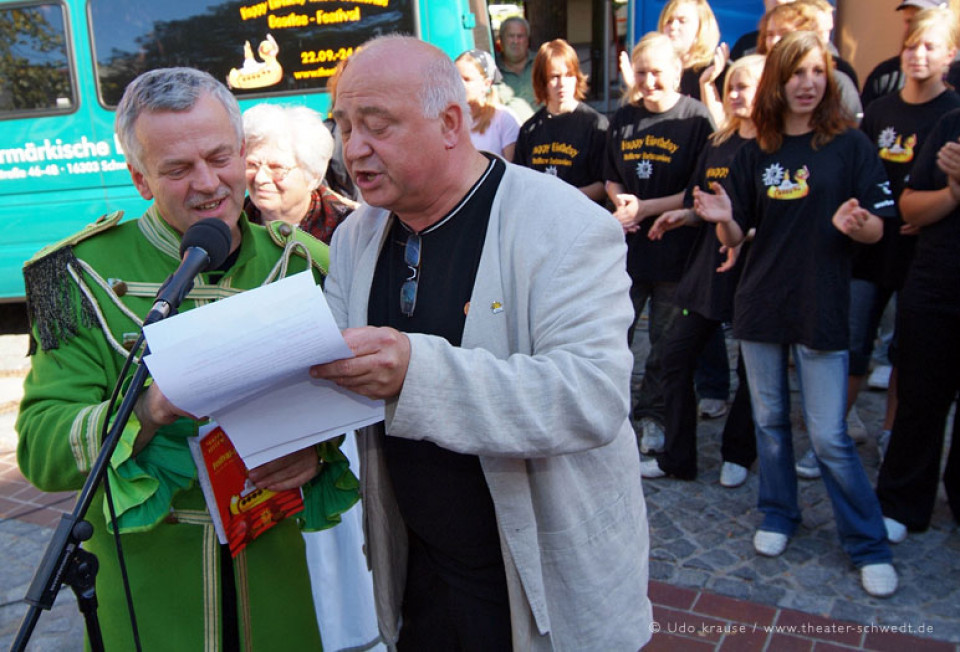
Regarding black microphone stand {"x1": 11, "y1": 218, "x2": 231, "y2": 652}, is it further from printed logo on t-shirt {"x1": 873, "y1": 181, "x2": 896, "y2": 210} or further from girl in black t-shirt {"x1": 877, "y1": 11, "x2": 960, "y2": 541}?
girl in black t-shirt {"x1": 877, "y1": 11, "x2": 960, "y2": 541}

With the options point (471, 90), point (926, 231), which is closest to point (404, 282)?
point (926, 231)

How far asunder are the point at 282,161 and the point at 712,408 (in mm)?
3209

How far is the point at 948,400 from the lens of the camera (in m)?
3.50

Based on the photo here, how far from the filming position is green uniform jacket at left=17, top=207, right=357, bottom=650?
65.5 inches

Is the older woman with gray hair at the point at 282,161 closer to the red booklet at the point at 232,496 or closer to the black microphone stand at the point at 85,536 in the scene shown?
the red booklet at the point at 232,496

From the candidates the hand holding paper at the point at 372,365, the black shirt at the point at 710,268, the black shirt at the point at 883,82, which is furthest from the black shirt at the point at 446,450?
the black shirt at the point at 883,82

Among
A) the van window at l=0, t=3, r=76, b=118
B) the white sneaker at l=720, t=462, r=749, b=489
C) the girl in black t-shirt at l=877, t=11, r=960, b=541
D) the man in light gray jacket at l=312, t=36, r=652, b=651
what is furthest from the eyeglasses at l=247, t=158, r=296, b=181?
the van window at l=0, t=3, r=76, b=118

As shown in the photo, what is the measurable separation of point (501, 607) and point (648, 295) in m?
3.09

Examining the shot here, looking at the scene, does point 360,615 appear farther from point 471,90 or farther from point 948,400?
point 471,90

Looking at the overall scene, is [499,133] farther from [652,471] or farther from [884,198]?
[884,198]

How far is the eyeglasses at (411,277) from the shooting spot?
1.75 metres

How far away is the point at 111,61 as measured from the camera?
22.3 ft

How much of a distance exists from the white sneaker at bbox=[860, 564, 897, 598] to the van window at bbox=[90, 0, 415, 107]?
491 cm

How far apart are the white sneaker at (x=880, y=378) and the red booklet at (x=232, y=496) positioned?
15.3 ft
